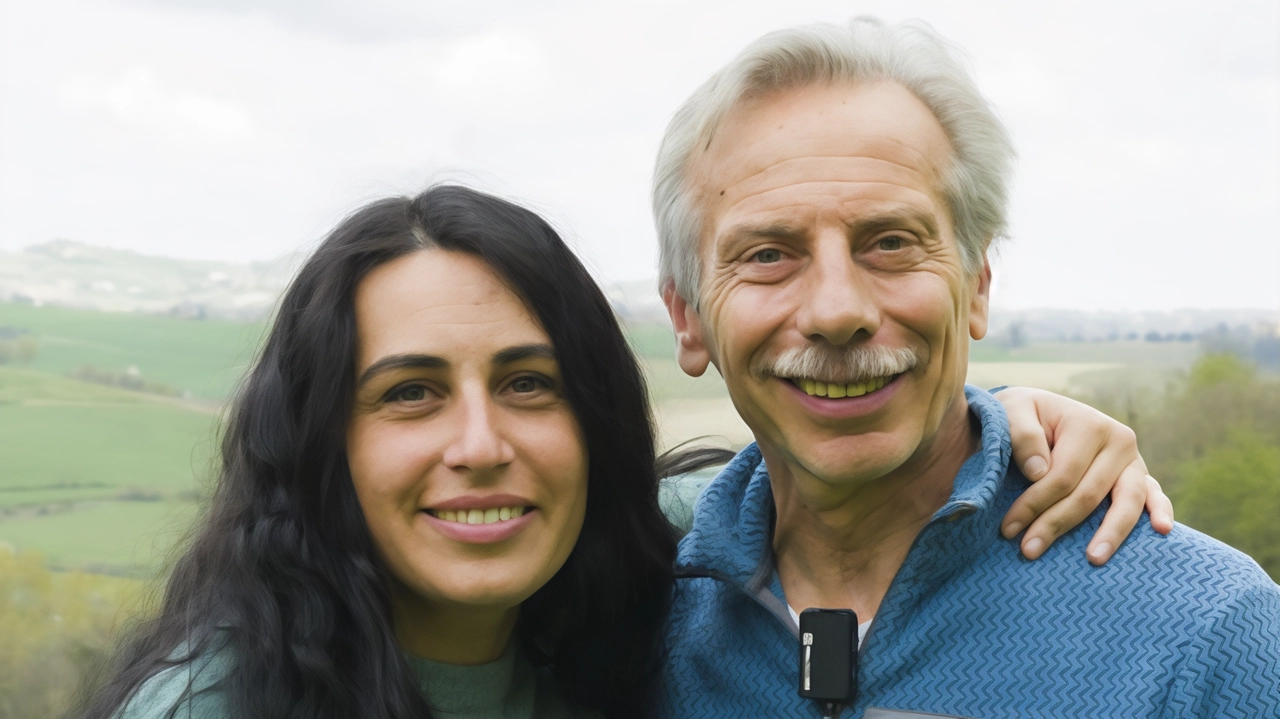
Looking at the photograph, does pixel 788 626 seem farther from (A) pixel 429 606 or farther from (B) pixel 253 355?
(B) pixel 253 355

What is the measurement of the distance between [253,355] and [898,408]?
1.17m

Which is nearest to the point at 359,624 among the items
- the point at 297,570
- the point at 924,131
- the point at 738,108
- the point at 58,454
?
the point at 297,570

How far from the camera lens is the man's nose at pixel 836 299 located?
5.83ft

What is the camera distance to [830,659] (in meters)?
1.81

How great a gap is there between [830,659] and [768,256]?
25.5 inches

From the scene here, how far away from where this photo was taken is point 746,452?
2260mm

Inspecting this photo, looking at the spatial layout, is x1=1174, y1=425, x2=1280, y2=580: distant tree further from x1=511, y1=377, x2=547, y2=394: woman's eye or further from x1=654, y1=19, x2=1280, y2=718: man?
x1=511, y1=377, x2=547, y2=394: woman's eye

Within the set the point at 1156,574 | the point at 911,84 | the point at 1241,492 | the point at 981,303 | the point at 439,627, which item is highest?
the point at 911,84

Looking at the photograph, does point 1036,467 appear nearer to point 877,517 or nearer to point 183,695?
point 877,517

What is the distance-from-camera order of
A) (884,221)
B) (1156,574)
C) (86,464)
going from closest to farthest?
(1156,574)
(884,221)
(86,464)

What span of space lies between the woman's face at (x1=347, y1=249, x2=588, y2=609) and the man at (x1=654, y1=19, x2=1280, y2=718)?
33cm

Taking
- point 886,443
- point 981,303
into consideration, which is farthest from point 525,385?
point 981,303

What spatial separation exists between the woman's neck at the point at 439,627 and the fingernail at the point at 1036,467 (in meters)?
0.94

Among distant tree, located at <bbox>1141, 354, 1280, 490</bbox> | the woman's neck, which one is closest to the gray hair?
the woman's neck
